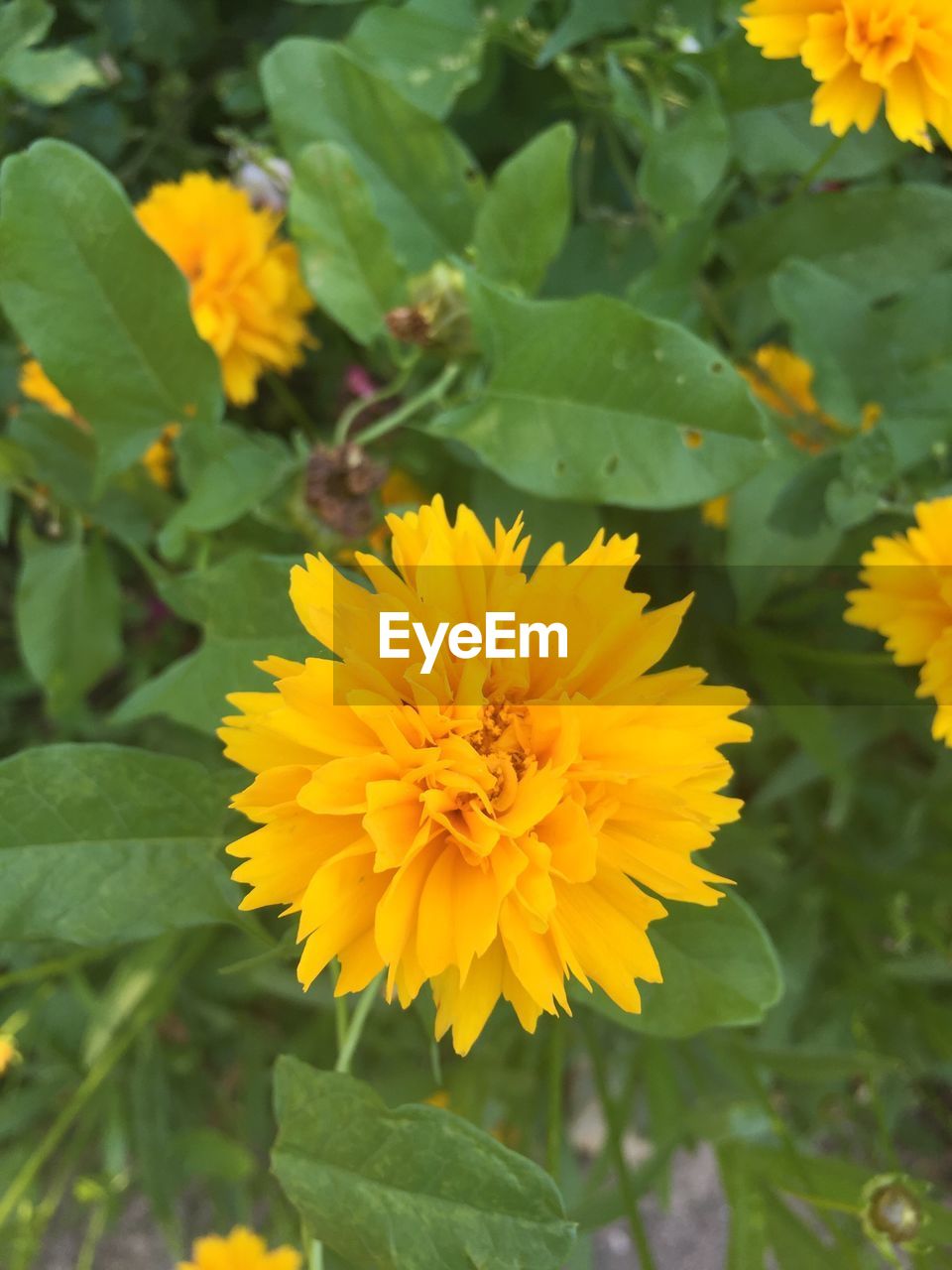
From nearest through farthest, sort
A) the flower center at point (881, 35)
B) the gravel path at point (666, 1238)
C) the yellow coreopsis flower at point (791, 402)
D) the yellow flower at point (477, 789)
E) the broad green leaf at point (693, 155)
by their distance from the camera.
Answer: the yellow flower at point (477, 789)
the flower center at point (881, 35)
the broad green leaf at point (693, 155)
the yellow coreopsis flower at point (791, 402)
the gravel path at point (666, 1238)

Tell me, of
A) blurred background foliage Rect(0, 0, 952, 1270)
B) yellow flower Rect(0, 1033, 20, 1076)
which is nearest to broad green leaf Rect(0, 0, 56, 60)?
blurred background foliage Rect(0, 0, 952, 1270)

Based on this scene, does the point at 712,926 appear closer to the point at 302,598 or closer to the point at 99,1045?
the point at 302,598

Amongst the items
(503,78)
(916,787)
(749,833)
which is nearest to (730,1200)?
(749,833)

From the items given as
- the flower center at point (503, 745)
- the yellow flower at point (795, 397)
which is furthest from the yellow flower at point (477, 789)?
the yellow flower at point (795, 397)

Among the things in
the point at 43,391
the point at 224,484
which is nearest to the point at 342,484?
the point at 224,484

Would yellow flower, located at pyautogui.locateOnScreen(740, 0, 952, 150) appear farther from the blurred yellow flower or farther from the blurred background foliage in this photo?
the blurred yellow flower

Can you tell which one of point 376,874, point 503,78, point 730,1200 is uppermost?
point 503,78

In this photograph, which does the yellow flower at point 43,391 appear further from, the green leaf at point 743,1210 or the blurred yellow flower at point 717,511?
the green leaf at point 743,1210
